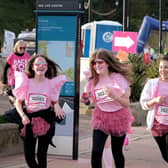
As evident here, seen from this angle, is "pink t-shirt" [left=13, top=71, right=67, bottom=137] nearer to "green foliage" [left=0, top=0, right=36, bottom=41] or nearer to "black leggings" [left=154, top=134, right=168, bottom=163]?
"black leggings" [left=154, top=134, right=168, bottom=163]

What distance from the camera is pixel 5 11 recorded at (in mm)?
64938

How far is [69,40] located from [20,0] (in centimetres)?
6376

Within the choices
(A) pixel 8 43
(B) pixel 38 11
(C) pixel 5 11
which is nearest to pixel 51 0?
(B) pixel 38 11

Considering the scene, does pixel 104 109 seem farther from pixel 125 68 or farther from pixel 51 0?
pixel 51 0

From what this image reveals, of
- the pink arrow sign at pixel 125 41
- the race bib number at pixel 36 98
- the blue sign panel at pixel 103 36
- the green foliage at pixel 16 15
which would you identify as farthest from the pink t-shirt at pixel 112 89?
the green foliage at pixel 16 15

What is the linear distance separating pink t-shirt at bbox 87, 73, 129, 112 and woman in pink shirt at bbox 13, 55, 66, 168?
42 cm

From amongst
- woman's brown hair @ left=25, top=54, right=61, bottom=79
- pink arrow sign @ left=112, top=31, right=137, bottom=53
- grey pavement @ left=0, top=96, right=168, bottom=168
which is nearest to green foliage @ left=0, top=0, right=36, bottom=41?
pink arrow sign @ left=112, top=31, right=137, bottom=53

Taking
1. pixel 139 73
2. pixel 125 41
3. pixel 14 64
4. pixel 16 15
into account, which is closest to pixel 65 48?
pixel 14 64

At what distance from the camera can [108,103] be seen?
6.32 m

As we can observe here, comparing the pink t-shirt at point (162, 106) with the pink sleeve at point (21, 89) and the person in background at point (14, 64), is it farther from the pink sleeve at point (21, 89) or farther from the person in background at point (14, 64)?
the person in background at point (14, 64)

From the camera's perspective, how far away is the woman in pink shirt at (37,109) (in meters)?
6.23

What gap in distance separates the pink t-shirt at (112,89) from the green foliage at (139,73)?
7956 millimetres

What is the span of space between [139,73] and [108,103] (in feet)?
28.8

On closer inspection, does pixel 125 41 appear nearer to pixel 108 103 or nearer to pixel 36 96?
pixel 108 103
